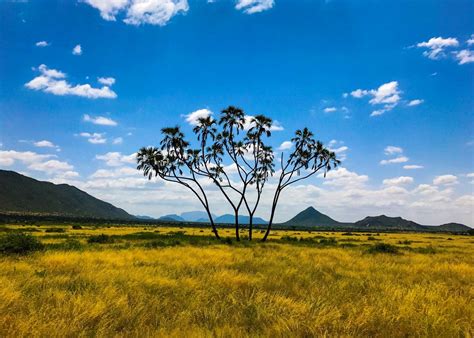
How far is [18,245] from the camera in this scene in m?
19.3

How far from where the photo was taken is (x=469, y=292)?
36.3 ft

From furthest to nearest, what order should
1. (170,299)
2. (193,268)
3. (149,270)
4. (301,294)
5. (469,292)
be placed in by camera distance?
(193,268), (149,270), (469,292), (301,294), (170,299)

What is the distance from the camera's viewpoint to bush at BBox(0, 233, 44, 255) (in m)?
18.9

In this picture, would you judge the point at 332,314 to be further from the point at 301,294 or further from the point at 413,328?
the point at 301,294

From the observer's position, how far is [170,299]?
343 inches

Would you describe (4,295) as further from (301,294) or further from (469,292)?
(469,292)

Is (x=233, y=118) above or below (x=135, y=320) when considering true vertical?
above

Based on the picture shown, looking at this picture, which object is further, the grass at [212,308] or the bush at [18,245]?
the bush at [18,245]

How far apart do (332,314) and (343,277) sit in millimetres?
6979

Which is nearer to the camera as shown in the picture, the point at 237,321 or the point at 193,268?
the point at 237,321

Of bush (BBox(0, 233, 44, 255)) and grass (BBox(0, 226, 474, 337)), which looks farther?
bush (BBox(0, 233, 44, 255))

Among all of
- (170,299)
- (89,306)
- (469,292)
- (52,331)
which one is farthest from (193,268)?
(469,292)

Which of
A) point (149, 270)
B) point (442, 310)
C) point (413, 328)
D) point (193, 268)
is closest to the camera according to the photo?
point (413, 328)

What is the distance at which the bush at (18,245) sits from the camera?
62.0 feet
